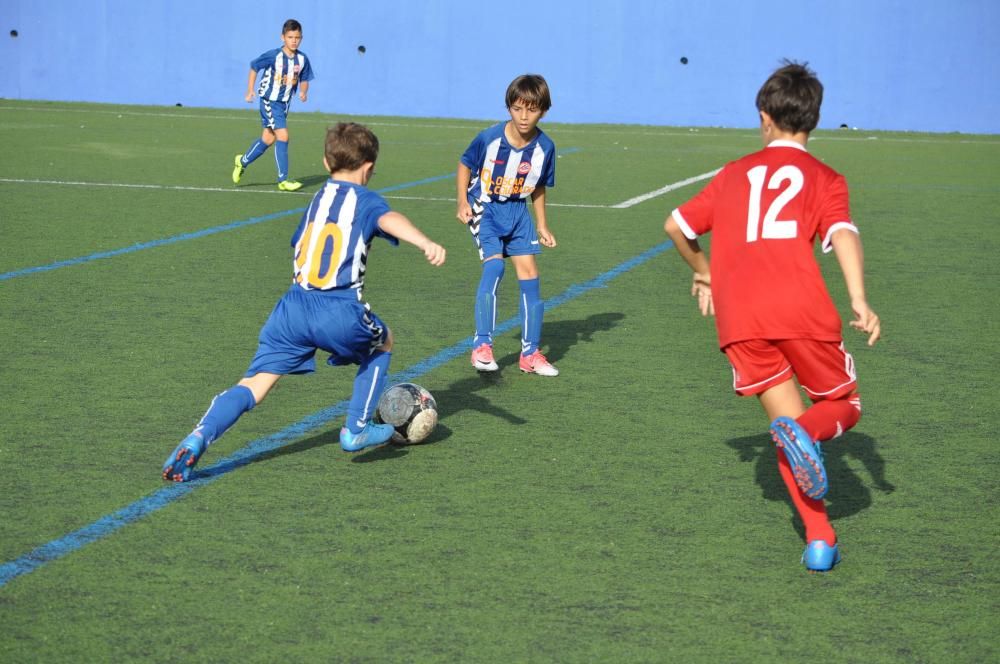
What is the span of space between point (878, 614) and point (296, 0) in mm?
27930

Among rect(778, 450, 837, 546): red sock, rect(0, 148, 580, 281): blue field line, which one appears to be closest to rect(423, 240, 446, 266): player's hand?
rect(778, 450, 837, 546): red sock

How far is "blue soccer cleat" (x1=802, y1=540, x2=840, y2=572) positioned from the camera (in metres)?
4.10

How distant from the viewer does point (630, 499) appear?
4.83 m

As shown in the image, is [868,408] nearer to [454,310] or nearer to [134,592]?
[454,310]

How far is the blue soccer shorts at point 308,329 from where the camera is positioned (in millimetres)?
4953

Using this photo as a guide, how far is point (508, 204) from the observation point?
712 cm

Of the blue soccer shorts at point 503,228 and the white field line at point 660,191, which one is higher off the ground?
the blue soccer shorts at point 503,228

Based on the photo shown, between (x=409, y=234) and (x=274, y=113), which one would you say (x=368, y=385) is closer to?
(x=409, y=234)

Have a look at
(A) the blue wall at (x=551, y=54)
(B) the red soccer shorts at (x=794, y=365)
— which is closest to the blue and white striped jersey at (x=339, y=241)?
(B) the red soccer shorts at (x=794, y=365)

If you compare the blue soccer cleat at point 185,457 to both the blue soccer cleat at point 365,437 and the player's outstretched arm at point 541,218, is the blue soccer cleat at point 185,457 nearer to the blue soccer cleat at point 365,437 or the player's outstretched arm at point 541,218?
the blue soccer cleat at point 365,437

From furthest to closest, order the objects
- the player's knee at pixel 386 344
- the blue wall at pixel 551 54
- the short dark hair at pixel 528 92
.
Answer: the blue wall at pixel 551 54, the short dark hair at pixel 528 92, the player's knee at pixel 386 344

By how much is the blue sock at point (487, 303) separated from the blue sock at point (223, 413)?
208cm

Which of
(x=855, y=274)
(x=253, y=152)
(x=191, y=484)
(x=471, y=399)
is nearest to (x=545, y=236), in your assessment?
(x=471, y=399)

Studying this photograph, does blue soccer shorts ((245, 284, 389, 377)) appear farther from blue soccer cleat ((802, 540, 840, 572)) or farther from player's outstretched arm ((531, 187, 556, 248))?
player's outstretched arm ((531, 187, 556, 248))
